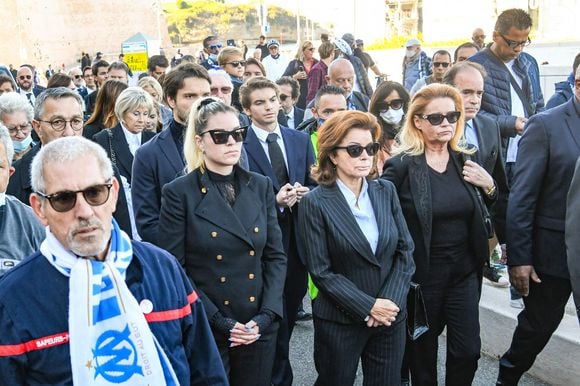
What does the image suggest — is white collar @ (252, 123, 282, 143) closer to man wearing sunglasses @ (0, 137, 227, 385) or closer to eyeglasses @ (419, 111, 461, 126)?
eyeglasses @ (419, 111, 461, 126)

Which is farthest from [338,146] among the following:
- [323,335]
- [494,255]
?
[494,255]

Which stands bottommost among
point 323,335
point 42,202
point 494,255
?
point 494,255

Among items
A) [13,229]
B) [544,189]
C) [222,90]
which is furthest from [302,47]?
[13,229]

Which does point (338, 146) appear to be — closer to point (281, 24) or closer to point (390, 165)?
point (390, 165)

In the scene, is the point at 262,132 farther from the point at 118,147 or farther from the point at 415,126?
the point at 118,147

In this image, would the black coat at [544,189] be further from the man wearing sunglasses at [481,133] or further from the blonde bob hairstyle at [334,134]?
the blonde bob hairstyle at [334,134]

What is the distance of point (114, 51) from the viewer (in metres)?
56.2

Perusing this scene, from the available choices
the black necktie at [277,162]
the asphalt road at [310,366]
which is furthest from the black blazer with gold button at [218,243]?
the asphalt road at [310,366]

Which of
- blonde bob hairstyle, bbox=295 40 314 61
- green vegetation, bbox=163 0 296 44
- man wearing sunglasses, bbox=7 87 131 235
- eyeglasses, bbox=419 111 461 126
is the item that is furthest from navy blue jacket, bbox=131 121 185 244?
green vegetation, bbox=163 0 296 44

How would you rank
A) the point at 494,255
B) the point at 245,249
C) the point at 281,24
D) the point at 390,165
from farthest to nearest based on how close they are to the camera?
the point at 281,24 → the point at 494,255 → the point at 390,165 → the point at 245,249

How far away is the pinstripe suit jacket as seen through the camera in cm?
361

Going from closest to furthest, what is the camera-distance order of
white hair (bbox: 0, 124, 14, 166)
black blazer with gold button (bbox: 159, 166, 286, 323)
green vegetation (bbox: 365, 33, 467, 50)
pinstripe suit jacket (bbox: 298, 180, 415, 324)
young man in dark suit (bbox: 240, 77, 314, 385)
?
white hair (bbox: 0, 124, 14, 166) → black blazer with gold button (bbox: 159, 166, 286, 323) → pinstripe suit jacket (bbox: 298, 180, 415, 324) → young man in dark suit (bbox: 240, 77, 314, 385) → green vegetation (bbox: 365, 33, 467, 50)

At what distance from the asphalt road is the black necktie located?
145 centimetres

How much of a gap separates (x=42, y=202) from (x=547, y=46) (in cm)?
1539
